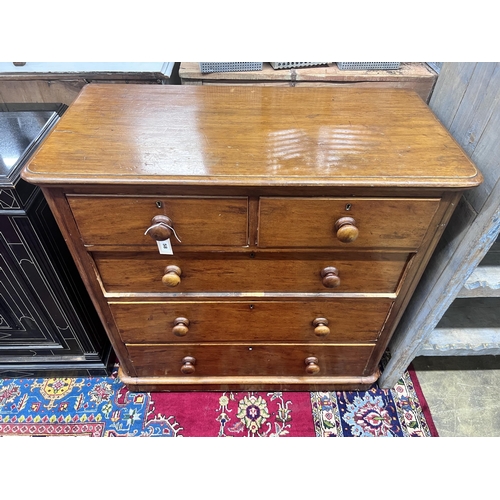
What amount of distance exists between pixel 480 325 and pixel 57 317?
158cm

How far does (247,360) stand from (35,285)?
779 mm

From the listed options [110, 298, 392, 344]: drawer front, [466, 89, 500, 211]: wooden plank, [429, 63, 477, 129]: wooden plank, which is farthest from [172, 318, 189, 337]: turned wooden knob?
[429, 63, 477, 129]: wooden plank

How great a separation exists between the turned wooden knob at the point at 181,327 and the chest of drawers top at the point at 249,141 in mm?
516

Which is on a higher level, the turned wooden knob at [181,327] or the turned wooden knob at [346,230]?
the turned wooden knob at [346,230]

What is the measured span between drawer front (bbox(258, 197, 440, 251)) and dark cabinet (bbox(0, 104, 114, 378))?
27.1 inches

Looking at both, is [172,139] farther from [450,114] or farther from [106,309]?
[450,114]

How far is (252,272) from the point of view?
41.9 inches

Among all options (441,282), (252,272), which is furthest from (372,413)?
(252,272)

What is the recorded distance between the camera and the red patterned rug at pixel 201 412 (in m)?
1.42

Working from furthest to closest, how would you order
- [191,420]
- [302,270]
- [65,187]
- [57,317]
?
[191,420]
[57,317]
[302,270]
[65,187]

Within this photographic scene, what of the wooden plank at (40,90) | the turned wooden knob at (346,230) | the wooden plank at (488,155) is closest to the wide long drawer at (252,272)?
the turned wooden knob at (346,230)

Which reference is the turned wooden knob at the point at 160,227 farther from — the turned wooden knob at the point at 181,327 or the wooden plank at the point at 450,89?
the wooden plank at the point at 450,89

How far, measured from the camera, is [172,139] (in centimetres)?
93

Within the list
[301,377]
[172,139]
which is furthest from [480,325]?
[172,139]
